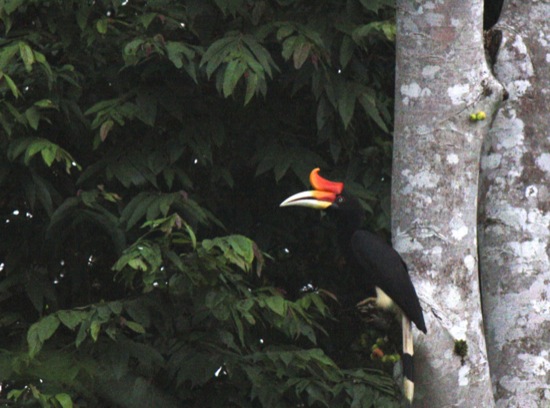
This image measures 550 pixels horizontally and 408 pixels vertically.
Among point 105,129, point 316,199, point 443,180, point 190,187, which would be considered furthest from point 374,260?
point 105,129

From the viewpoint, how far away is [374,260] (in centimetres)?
427

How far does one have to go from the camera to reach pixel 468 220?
13.6ft

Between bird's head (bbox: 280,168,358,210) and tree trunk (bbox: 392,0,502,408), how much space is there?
47 centimetres

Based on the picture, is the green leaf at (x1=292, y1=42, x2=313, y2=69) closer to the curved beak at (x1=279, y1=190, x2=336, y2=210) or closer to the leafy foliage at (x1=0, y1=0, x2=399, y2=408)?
the leafy foliage at (x1=0, y1=0, x2=399, y2=408)

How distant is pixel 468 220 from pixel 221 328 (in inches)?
42.0

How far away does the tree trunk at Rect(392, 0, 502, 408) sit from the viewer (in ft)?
13.1

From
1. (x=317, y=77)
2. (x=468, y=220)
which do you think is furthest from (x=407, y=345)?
(x=317, y=77)

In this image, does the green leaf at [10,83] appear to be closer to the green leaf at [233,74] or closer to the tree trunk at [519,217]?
the green leaf at [233,74]

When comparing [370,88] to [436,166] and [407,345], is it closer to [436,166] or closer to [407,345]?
[436,166]

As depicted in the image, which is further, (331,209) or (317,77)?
(317,77)

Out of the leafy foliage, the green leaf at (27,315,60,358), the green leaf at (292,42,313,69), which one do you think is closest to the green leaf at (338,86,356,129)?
the leafy foliage

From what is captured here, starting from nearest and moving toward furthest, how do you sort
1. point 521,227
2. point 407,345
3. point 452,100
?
point 407,345 → point 452,100 → point 521,227

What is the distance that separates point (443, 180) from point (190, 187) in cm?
129

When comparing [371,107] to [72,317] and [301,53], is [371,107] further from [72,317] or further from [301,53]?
[72,317]
